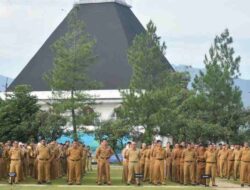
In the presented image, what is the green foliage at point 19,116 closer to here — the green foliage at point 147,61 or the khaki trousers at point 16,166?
the green foliage at point 147,61

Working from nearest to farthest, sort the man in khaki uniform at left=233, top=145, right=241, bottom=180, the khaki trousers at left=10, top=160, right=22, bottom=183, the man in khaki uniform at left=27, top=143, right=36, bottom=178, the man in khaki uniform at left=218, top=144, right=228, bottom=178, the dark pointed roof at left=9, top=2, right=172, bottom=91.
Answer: the khaki trousers at left=10, top=160, right=22, bottom=183 → the man in khaki uniform at left=27, top=143, right=36, bottom=178 → the man in khaki uniform at left=233, top=145, right=241, bottom=180 → the man in khaki uniform at left=218, top=144, right=228, bottom=178 → the dark pointed roof at left=9, top=2, right=172, bottom=91

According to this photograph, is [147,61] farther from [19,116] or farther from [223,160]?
[223,160]

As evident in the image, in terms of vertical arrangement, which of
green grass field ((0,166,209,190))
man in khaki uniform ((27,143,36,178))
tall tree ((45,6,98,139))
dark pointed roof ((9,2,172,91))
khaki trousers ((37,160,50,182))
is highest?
dark pointed roof ((9,2,172,91))

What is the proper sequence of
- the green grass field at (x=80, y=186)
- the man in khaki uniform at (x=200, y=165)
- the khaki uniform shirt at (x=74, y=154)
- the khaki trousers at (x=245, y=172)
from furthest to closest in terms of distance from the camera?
the man in khaki uniform at (x=200, y=165)
the khaki trousers at (x=245, y=172)
the khaki uniform shirt at (x=74, y=154)
the green grass field at (x=80, y=186)

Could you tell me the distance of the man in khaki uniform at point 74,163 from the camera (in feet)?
96.6

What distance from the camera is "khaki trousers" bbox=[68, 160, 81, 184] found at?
29.4 m

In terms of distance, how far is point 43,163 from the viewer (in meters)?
29.4

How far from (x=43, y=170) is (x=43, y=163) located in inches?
17.8

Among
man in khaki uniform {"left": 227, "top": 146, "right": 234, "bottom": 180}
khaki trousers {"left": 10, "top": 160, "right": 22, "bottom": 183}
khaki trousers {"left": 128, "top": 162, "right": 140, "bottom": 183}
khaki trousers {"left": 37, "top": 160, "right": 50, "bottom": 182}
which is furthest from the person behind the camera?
man in khaki uniform {"left": 227, "top": 146, "right": 234, "bottom": 180}

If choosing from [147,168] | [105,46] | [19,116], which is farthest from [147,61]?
[105,46]

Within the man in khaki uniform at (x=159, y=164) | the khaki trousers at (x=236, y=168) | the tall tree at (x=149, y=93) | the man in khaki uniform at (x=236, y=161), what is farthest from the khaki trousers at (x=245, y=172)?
the tall tree at (x=149, y=93)

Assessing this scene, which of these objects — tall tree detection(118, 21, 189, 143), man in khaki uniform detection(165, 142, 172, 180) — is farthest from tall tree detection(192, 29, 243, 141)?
man in khaki uniform detection(165, 142, 172, 180)

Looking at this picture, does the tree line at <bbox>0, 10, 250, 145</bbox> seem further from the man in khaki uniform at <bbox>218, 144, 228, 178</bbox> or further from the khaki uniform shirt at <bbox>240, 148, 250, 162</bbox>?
the khaki uniform shirt at <bbox>240, 148, 250, 162</bbox>

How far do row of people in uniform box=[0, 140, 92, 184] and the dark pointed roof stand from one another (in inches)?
1503
